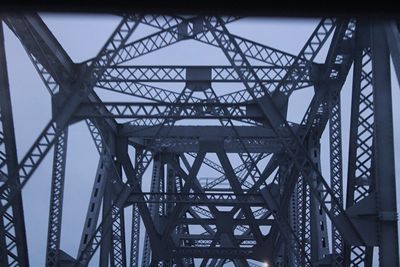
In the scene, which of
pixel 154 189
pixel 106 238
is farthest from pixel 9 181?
pixel 154 189

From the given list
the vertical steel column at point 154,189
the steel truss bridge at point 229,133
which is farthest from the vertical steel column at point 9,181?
the vertical steel column at point 154,189

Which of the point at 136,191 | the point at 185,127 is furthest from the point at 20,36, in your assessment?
the point at 185,127

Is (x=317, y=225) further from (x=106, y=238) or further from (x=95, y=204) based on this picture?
(x=106, y=238)

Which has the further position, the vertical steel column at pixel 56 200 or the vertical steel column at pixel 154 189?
the vertical steel column at pixel 154 189

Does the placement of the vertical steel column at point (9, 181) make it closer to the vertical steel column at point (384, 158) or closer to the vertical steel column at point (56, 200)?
the vertical steel column at point (56, 200)

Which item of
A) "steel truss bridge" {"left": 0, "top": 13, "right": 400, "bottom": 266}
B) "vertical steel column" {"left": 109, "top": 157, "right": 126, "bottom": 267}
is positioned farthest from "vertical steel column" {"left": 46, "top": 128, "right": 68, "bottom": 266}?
"vertical steel column" {"left": 109, "top": 157, "right": 126, "bottom": 267}

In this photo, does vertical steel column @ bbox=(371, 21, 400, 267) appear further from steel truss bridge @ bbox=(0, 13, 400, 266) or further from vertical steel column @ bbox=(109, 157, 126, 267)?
vertical steel column @ bbox=(109, 157, 126, 267)
